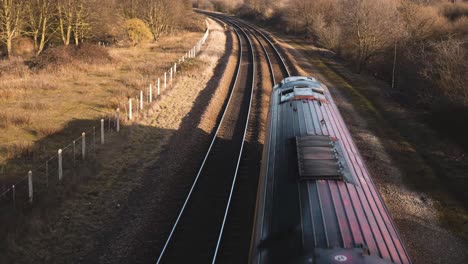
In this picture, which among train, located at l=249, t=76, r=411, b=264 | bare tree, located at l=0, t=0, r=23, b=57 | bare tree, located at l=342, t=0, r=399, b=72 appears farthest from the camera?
bare tree, located at l=0, t=0, r=23, b=57

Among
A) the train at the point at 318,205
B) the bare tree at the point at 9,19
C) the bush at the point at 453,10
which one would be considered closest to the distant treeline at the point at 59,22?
the bare tree at the point at 9,19

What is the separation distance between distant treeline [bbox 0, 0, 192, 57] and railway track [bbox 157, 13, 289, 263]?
22.8 m

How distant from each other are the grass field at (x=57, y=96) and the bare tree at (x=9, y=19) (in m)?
2.36

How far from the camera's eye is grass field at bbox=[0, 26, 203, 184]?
16141 mm

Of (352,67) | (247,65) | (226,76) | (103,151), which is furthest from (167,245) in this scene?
(352,67)

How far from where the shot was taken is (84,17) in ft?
128

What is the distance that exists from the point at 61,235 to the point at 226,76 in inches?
809

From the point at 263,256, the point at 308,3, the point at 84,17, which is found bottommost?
the point at 263,256

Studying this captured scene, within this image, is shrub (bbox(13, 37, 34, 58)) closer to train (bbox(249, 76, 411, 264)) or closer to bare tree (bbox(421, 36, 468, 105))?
bare tree (bbox(421, 36, 468, 105))

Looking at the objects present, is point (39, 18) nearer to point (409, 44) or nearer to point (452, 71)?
point (409, 44)

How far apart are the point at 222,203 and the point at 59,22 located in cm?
3183

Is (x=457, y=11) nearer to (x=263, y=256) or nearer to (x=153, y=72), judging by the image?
(x=153, y=72)

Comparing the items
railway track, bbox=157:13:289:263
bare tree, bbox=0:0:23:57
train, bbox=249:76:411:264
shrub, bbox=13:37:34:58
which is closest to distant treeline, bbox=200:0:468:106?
railway track, bbox=157:13:289:263

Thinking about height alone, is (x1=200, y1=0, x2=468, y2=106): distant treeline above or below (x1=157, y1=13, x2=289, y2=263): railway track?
above
